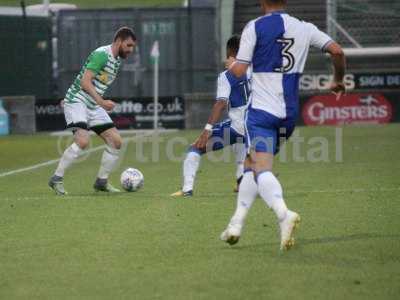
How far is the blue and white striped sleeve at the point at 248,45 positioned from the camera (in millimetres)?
9141

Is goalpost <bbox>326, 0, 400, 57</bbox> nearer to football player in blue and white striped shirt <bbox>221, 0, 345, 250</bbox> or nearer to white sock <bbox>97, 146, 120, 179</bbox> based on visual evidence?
white sock <bbox>97, 146, 120, 179</bbox>

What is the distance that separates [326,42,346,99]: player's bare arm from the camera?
9.38 m

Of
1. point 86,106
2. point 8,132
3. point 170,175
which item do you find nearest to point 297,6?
point 8,132

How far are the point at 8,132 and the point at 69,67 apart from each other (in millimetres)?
4580

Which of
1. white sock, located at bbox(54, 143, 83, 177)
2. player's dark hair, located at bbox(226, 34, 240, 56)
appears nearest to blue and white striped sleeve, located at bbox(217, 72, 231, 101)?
player's dark hair, located at bbox(226, 34, 240, 56)

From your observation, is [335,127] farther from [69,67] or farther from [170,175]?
[170,175]

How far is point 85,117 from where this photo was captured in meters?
14.7

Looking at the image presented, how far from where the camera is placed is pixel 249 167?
374 inches

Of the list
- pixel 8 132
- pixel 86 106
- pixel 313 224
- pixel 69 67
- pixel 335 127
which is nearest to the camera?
pixel 313 224

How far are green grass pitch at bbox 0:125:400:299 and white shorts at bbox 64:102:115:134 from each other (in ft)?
2.79

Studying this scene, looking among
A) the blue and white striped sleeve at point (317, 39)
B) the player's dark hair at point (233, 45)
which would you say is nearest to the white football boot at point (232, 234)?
the blue and white striped sleeve at point (317, 39)

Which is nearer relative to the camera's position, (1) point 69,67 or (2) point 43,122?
(2) point 43,122

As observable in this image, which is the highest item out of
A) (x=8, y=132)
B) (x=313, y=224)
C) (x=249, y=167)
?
(x=249, y=167)

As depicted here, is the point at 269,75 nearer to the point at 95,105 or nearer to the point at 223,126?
the point at 223,126
